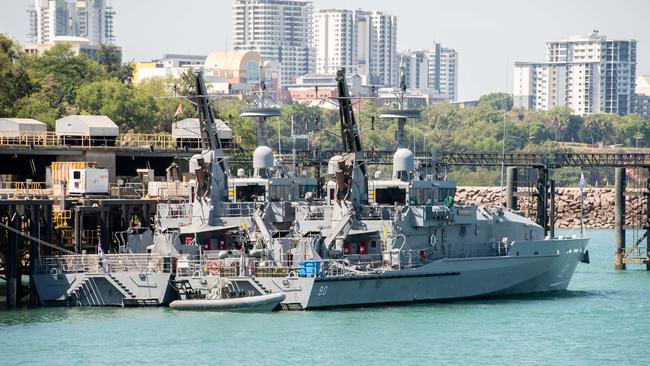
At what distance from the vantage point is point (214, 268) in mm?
74562

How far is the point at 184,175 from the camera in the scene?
99.1 metres

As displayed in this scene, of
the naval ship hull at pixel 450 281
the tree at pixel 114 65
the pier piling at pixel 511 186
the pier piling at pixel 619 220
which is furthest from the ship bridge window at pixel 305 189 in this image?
the tree at pixel 114 65

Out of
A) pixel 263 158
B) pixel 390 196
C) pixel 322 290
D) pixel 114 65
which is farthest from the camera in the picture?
pixel 114 65

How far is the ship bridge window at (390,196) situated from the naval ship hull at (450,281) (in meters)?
3.94

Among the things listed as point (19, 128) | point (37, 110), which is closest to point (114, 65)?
point (37, 110)

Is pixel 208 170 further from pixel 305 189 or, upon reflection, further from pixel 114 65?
pixel 114 65

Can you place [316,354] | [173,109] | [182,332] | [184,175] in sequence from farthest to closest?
[173,109], [184,175], [182,332], [316,354]

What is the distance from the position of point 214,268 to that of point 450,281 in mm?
12371

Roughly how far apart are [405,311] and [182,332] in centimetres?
1202

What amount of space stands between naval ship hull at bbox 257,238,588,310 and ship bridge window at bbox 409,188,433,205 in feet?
11.3

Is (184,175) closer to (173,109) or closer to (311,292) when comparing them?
(311,292)

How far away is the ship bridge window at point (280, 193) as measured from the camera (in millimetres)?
81250

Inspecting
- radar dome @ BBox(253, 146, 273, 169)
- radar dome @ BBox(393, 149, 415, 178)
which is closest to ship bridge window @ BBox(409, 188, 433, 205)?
radar dome @ BBox(393, 149, 415, 178)

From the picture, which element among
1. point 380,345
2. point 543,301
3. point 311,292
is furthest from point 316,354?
point 543,301
